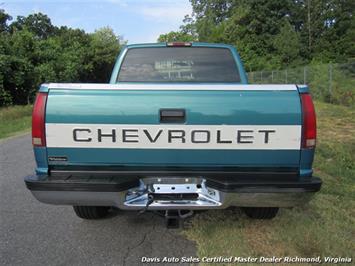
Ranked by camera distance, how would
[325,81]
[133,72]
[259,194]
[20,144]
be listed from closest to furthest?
[259,194] → [133,72] → [20,144] → [325,81]

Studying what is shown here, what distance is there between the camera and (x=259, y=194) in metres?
3.15

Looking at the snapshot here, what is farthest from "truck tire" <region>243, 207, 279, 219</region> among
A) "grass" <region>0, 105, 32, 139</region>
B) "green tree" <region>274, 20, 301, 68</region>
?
"green tree" <region>274, 20, 301, 68</region>

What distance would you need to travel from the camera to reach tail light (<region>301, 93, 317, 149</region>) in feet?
10.3

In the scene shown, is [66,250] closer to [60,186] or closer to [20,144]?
[60,186]

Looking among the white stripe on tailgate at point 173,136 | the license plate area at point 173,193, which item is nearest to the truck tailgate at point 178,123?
the white stripe on tailgate at point 173,136

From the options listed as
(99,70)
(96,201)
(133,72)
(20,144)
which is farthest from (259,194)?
(99,70)

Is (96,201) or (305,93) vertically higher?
(305,93)

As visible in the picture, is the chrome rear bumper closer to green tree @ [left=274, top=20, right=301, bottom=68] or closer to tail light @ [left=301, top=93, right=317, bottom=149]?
tail light @ [left=301, top=93, right=317, bottom=149]

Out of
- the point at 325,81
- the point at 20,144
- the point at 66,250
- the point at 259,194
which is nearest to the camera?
the point at 259,194

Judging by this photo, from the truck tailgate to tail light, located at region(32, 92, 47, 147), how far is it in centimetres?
5

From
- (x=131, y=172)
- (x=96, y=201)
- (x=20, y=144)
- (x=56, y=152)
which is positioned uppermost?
(x=56, y=152)

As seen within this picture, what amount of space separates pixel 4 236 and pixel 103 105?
200 centimetres

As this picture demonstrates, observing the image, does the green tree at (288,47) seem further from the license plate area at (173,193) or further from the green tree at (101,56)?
the license plate area at (173,193)

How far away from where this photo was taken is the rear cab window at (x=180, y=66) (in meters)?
4.79
